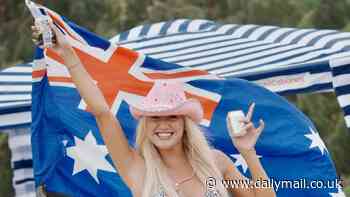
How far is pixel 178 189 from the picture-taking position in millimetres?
3932

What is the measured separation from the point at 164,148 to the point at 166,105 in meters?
0.16

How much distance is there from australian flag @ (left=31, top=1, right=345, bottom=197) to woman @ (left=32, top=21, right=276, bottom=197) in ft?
4.17

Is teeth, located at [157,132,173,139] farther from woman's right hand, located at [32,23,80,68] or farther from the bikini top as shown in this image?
woman's right hand, located at [32,23,80,68]

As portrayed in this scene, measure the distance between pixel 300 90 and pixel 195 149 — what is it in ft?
6.65

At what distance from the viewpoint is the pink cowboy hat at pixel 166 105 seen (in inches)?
158

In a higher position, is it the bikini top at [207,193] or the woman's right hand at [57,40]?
the woman's right hand at [57,40]

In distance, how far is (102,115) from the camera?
13.2 ft

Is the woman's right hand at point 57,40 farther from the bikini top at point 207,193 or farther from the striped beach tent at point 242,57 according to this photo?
the striped beach tent at point 242,57

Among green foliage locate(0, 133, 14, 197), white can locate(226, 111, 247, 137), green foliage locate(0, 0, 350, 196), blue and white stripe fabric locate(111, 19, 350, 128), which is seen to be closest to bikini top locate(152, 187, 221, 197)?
white can locate(226, 111, 247, 137)

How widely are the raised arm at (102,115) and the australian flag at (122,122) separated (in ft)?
4.12

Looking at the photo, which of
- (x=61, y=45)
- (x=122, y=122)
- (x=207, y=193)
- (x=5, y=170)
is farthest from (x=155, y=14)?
(x=207, y=193)

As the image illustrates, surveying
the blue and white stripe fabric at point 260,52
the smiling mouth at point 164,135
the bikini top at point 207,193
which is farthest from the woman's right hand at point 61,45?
the blue and white stripe fabric at point 260,52

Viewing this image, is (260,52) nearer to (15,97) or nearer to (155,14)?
(15,97)

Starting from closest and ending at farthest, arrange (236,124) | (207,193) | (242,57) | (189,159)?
1. (236,124)
2. (207,193)
3. (189,159)
4. (242,57)
